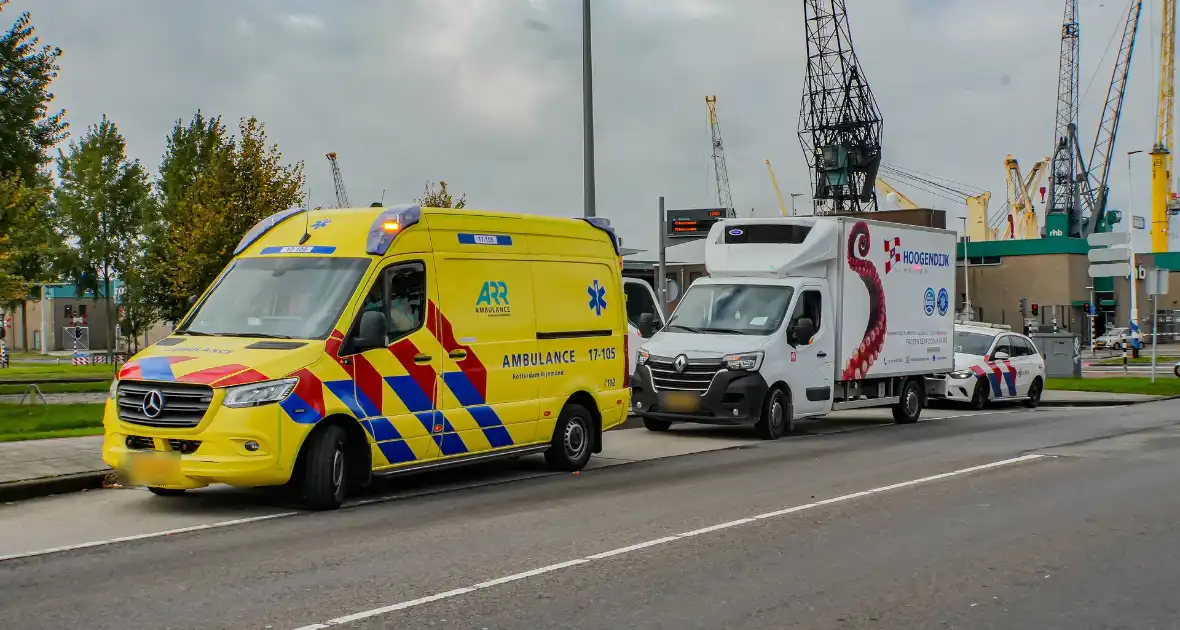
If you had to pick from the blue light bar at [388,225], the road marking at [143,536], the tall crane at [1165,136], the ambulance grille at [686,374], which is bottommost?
the road marking at [143,536]

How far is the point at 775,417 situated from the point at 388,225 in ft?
24.7

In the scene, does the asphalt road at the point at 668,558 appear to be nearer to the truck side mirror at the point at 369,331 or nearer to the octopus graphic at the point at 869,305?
the truck side mirror at the point at 369,331

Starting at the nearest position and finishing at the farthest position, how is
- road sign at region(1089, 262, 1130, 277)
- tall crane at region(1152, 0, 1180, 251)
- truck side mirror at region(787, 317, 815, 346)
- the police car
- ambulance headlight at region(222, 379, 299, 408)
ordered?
ambulance headlight at region(222, 379, 299, 408)
truck side mirror at region(787, 317, 815, 346)
the police car
road sign at region(1089, 262, 1130, 277)
tall crane at region(1152, 0, 1180, 251)

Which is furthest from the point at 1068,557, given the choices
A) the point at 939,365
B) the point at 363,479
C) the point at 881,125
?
the point at 881,125

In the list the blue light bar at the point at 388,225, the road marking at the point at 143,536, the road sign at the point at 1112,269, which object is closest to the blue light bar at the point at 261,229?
the blue light bar at the point at 388,225

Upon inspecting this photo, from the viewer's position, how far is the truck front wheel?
1983 centimetres

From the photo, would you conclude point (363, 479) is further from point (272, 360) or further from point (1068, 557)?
point (1068, 557)

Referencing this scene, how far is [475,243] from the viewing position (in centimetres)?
1190

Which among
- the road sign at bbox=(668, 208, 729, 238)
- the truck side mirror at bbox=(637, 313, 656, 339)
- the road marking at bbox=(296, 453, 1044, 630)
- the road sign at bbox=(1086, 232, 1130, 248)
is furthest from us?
the road sign at bbox=(668, 208, 729, 238)

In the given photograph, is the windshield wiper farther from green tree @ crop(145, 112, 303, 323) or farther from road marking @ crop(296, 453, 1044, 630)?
green tree @ crop(145, 112, 303, 323)

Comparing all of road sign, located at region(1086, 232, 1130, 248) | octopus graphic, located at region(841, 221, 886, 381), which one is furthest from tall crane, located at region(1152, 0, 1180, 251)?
octopus graphic, located at region(841, 221, 886, 381)

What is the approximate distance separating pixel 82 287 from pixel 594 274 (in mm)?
46168

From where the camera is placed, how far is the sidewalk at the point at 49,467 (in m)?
11.0

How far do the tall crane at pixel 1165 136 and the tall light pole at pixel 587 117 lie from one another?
9394 cm
